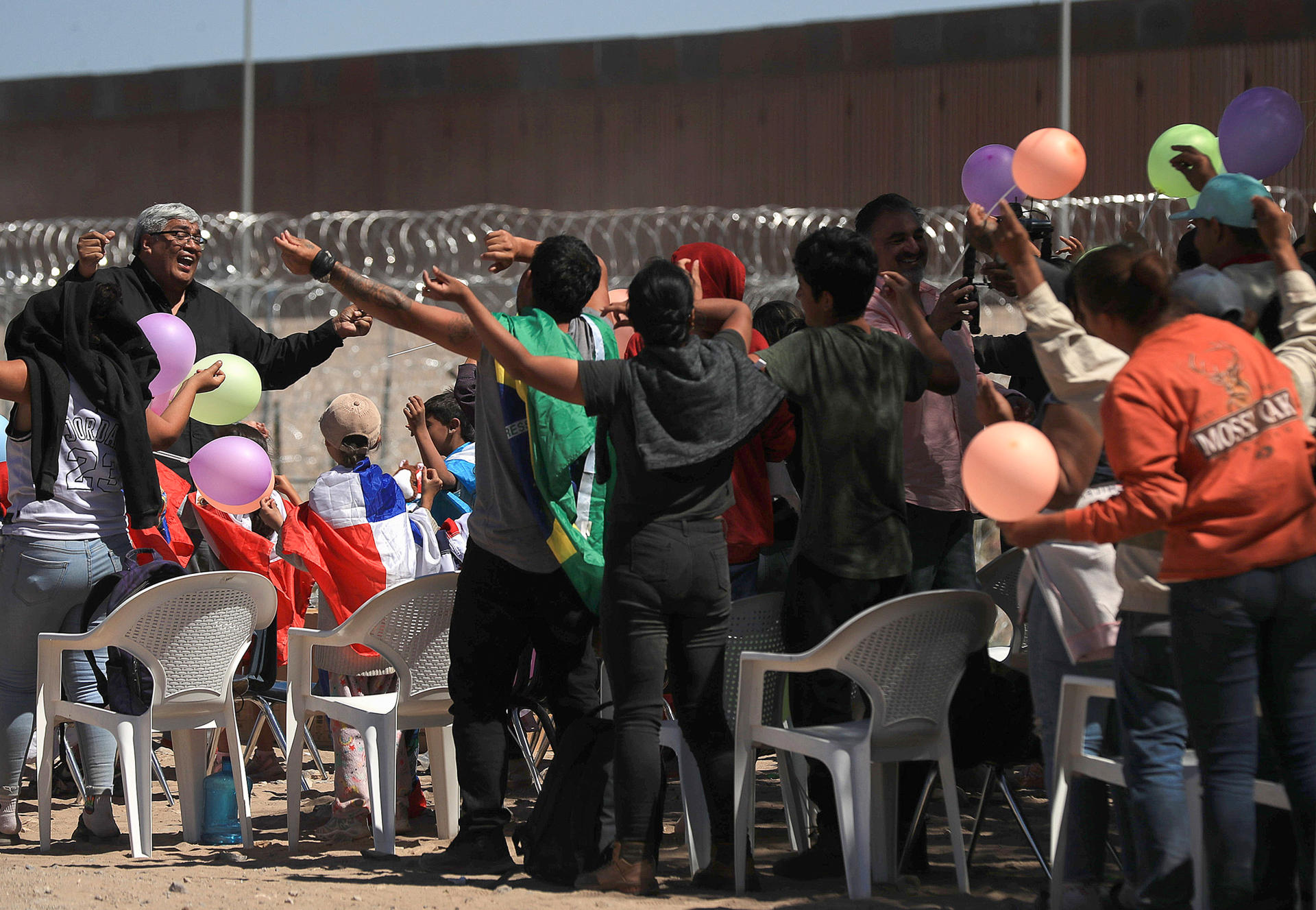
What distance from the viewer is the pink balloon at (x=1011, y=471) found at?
2.63m

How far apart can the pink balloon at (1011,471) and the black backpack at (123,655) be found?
258 cm

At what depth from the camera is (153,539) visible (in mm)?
5016

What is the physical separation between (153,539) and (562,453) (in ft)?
6.33

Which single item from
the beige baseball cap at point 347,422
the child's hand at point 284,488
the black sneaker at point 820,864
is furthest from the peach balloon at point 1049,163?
the child's hand at point 284,488

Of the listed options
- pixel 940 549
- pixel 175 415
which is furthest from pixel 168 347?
pixel 940 549

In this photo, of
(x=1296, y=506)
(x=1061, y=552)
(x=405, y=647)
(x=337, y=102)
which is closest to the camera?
(x=1296, y=506)

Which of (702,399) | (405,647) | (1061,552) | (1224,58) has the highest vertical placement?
(1224,58)

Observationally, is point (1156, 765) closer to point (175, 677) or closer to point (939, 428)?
point (939, 428)

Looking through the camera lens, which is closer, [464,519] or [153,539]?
[153,539]

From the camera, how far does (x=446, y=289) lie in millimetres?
3578

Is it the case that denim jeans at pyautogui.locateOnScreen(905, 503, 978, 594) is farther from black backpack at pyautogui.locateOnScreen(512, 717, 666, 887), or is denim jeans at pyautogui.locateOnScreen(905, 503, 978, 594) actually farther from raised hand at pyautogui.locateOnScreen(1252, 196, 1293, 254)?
raised hand at pyautogui.locateOnScreen(1252, 196, 1293, 254)

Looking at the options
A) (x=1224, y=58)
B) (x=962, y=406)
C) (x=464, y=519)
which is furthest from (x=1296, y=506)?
(x=1224, y=58)

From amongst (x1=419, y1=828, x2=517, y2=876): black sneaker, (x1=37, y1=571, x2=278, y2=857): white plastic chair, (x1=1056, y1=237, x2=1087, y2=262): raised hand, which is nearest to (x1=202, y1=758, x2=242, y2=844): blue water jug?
(x1=37, y1=571, x2=278, y2=857): white plastic chair

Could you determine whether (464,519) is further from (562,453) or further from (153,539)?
(562,453)
